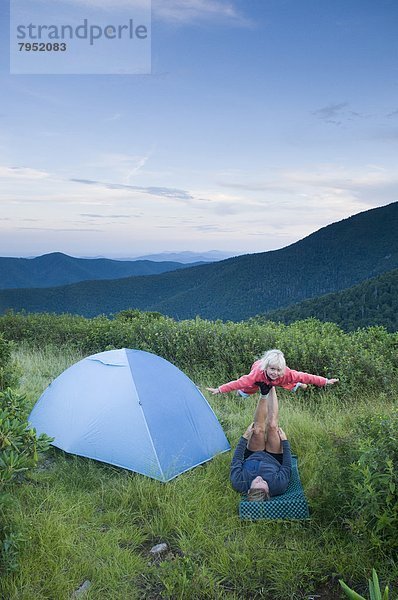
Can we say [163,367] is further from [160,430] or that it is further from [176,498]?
[176,498]

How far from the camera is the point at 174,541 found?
3791 millimetres

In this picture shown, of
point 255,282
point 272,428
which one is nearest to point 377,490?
point 272,428

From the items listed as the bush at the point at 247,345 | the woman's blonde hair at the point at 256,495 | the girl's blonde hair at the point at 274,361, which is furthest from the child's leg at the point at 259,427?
the bush at the point at 247,345

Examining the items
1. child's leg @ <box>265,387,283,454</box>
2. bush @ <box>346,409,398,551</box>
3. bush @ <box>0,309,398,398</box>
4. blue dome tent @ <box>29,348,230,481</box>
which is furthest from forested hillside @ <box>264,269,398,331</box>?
bush @ <box>346,409,398,551</box>

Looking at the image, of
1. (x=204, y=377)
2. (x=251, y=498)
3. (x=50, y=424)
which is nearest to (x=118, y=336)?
(x=204, y=377)

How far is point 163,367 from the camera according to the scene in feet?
18.5

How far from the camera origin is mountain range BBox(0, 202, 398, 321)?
102500mm

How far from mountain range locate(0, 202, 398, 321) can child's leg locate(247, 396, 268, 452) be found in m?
91.3

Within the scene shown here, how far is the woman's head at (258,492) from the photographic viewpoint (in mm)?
4082

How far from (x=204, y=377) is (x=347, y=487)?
15.8 ft

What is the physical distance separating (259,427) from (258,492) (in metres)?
0.70

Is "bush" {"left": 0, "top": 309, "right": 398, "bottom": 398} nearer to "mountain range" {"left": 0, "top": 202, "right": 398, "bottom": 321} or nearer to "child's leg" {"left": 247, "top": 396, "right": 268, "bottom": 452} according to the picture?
"child's leg" {"left": 247, "top": 396, "right": 268, "bottom": 452}

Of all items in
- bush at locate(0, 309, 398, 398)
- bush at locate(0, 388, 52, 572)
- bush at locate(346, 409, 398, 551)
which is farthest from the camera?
bush at locate(0, 309, 398, 398)

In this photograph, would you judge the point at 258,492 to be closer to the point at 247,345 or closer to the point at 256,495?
the point at 256,495
